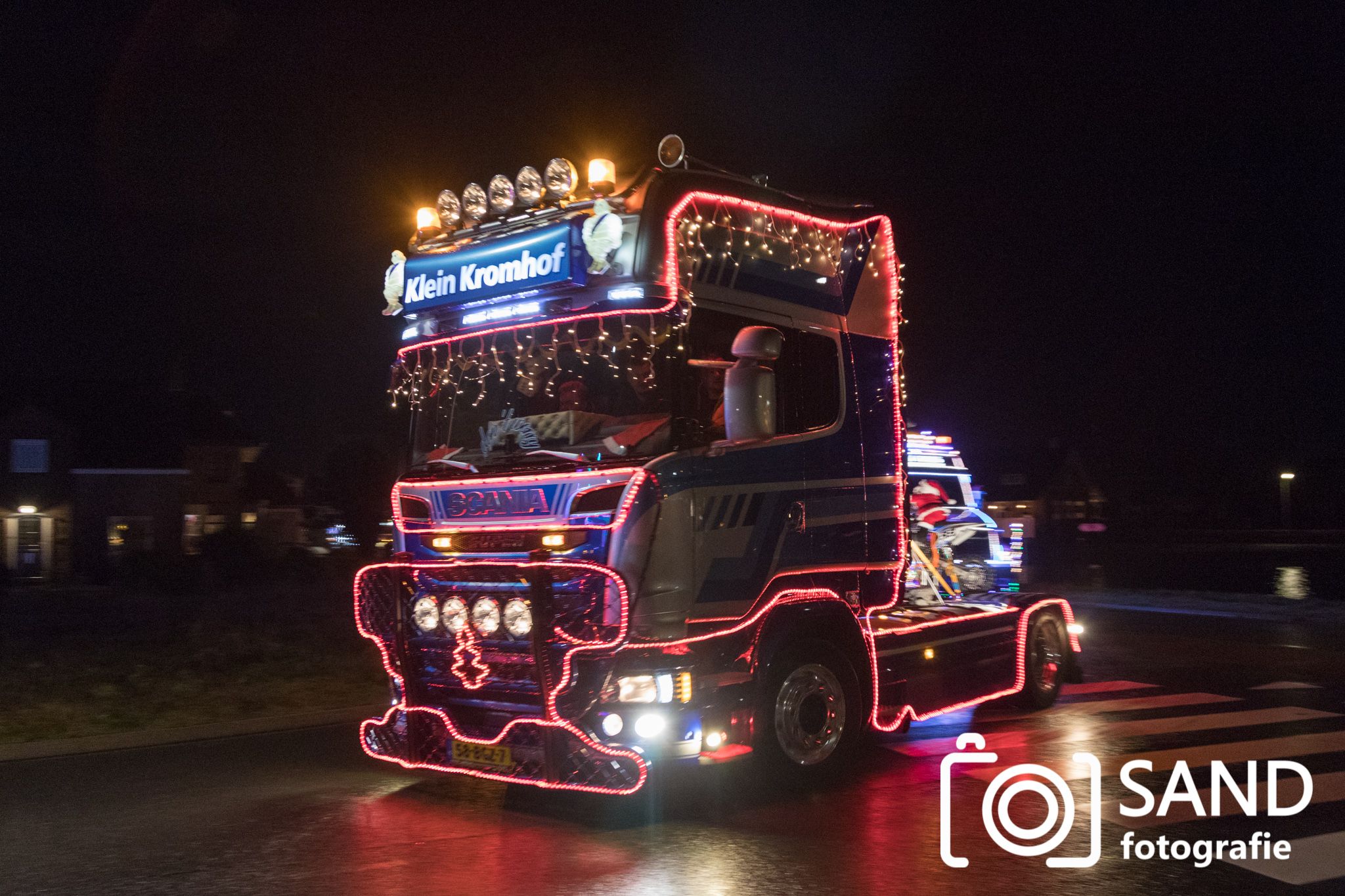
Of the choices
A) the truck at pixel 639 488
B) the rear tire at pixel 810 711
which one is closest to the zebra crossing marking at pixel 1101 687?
the truck at pixel 639 488

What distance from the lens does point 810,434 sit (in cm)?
795

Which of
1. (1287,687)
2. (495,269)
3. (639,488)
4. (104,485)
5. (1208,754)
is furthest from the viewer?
(104,485)

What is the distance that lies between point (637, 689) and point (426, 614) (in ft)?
5.37

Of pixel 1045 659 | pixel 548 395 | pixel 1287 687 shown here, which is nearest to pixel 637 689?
pixel 548 395

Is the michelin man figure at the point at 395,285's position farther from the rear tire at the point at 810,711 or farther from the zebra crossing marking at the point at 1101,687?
the zebra crossing marking at the point at 1101,687

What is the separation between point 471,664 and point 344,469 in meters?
38.6

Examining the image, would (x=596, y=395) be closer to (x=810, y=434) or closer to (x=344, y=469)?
(x=810, y=434)

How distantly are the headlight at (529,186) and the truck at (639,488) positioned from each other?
A: 1.0 inches

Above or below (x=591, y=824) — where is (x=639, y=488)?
above

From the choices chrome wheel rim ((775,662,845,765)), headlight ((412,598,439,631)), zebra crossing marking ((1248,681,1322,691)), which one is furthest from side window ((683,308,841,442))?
zebra crossing marking ((1248,681,1322,691))

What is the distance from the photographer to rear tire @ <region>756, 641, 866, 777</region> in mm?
7578

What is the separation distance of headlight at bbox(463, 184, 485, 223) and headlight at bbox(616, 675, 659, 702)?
11.3 ft

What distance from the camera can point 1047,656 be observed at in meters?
11.0

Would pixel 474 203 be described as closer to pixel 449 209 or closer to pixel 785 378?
pixel 449 209
